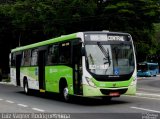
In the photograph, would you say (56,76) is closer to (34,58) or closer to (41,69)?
(41,69)

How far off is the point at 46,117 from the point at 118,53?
560 centimetres

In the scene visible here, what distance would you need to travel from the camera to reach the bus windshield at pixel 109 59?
59.1 feet

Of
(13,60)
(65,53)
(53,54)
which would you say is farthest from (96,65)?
(13,60)

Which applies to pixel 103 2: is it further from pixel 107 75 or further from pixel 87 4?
pixel 107 75

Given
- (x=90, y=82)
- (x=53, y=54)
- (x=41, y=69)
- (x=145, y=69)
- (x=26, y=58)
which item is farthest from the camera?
(x=145, y=69)

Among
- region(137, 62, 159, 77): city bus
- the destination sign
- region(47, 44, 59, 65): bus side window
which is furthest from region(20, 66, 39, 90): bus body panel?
region(137, 62, 159, 77): city bus

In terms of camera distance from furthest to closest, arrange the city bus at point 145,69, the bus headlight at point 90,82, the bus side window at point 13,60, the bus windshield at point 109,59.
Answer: the city bus at point 145,69 < the bus side window at point 13,60 < the bus windshield at point 109,59 < the bus headlight at point 90,82

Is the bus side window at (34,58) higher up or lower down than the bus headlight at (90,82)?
higher up

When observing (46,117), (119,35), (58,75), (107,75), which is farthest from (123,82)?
(46,117)

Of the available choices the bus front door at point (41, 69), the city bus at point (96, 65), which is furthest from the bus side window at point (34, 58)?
the city bus at point (96, 65)

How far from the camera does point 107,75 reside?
59.1ft

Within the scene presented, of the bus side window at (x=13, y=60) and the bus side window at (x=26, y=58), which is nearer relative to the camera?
the bus side window at (x=26, y=58)

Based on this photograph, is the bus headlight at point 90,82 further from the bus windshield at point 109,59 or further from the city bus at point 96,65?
the bus windshield at point 109,59

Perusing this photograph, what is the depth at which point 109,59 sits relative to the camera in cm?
1816
